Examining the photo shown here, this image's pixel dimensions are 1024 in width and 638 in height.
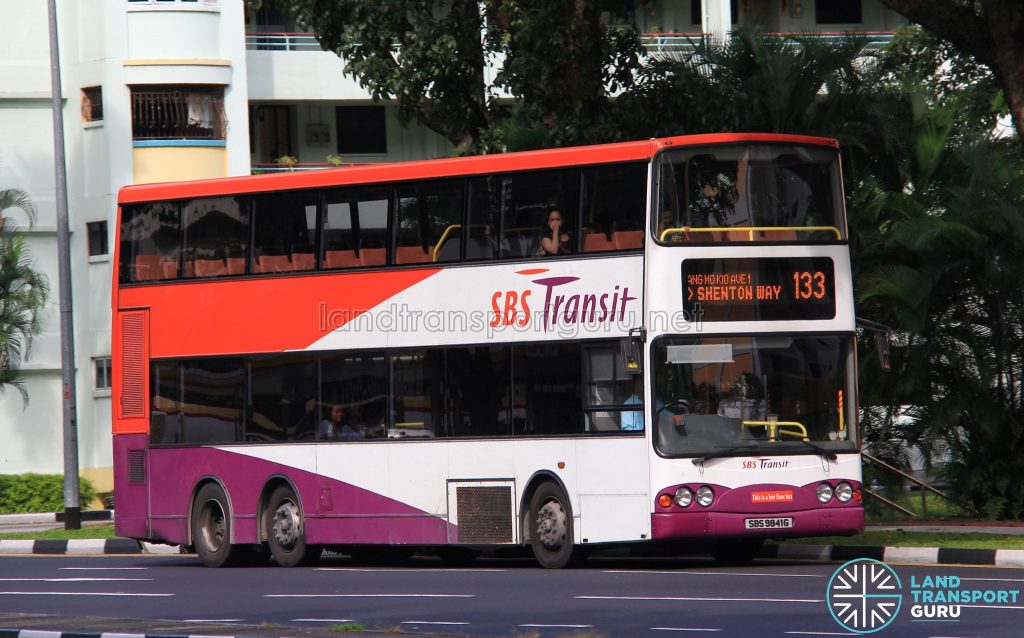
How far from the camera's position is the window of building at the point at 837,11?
44656 mm

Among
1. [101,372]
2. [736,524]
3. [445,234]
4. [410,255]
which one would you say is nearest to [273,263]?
[410,255]

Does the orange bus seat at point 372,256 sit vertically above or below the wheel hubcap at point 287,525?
above

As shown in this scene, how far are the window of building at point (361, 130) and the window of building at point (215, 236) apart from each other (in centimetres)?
2275

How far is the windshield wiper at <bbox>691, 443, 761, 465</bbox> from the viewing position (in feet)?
56.3

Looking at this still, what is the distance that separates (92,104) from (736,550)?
1025 inches

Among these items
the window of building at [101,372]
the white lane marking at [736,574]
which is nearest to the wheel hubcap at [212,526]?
the white lane marking at [736,574]

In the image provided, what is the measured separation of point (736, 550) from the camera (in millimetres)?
18812

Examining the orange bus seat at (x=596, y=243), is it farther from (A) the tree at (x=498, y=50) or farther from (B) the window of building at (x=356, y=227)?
(A) the tree at (x=498, y=50)

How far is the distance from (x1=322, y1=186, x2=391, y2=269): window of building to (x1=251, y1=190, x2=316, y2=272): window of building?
0.27 meters

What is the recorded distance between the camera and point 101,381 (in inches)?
1599

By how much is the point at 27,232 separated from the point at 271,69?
22.4 feet

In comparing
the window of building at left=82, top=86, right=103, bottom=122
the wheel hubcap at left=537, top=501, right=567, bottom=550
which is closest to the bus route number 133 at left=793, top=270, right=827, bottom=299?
the wheel hubcap at left=537, top=501, right=567, bottom=550

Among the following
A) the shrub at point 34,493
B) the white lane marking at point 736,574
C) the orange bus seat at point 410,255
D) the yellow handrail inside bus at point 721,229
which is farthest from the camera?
the shrub at point 34,493

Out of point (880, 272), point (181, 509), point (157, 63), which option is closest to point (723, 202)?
point (880, 272)
